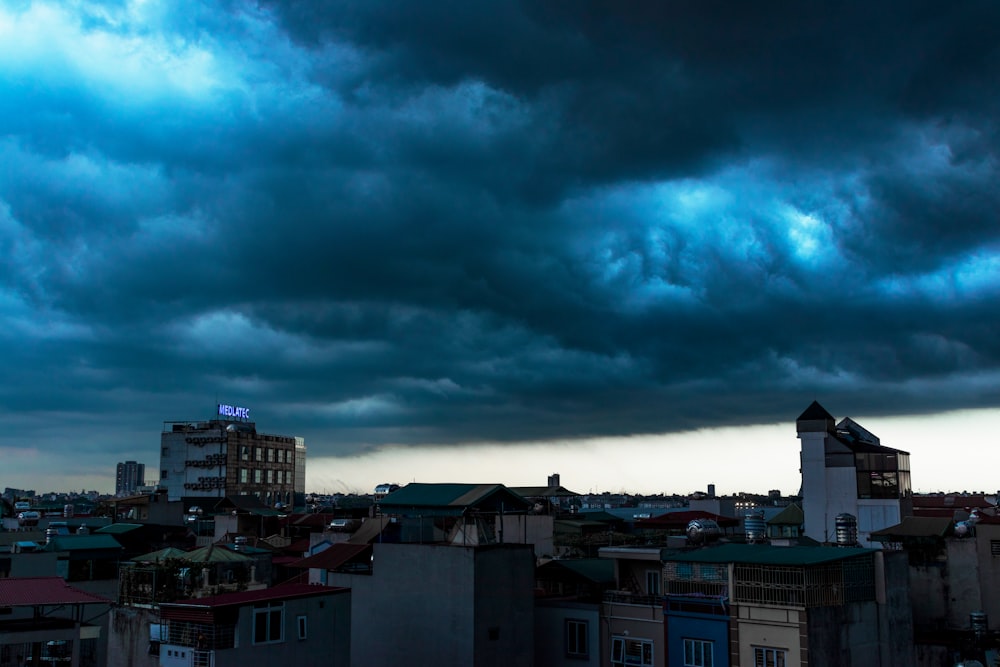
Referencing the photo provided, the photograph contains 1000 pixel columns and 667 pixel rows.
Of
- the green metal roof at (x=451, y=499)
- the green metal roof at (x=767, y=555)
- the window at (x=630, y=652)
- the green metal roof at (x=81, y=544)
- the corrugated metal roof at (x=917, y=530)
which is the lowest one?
the window at (x=630, y=652)

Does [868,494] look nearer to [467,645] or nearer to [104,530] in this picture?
[467,645]

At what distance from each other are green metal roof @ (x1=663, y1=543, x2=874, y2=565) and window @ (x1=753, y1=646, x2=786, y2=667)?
424 centimetres

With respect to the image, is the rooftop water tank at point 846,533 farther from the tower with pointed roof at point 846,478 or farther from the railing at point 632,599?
the tower with pointed roof at point 846,478

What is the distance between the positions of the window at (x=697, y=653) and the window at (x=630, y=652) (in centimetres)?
238

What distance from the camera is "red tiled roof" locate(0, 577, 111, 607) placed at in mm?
50875

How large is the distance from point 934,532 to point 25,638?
6792 centimetres

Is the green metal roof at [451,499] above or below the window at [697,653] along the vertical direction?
above

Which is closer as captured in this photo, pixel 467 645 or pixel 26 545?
pixel 467 645

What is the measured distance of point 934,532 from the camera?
75.9 m

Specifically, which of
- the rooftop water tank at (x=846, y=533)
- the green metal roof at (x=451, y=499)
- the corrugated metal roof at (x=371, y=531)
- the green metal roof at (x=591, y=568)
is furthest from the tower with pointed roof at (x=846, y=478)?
the corrugated metal roof at (x=371, y=531)

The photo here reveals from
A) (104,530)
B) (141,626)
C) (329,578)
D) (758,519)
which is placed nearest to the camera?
(141,626)

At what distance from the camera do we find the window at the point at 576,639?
54562 mm

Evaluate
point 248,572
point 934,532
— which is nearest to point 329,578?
point 248,572

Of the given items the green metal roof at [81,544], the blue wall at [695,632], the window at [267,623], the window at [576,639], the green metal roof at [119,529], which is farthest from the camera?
the green metal roof at [119,529]
